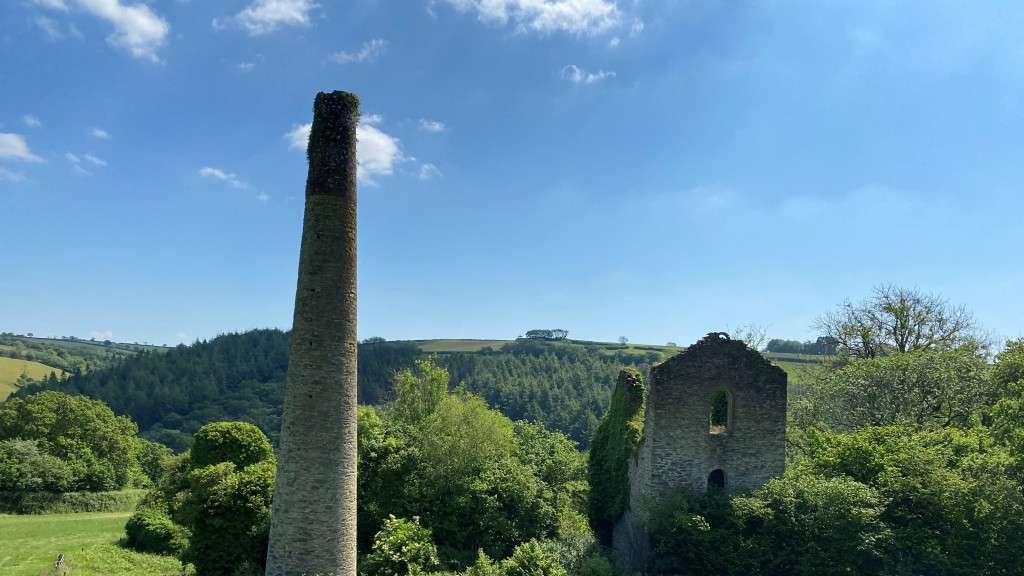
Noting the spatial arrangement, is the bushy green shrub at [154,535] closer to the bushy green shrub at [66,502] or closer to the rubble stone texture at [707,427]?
the bushy green shrub at [66,502]

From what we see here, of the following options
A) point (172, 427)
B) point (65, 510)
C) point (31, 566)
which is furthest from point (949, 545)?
point (172, 427)

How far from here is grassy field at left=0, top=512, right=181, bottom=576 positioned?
24266mm

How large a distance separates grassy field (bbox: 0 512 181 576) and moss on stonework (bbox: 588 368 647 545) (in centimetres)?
1918

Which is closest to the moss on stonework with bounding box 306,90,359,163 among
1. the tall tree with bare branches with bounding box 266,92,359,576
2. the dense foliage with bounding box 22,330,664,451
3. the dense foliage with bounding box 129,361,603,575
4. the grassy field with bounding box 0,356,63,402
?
the tall tree with bare branches with bounding box 266,92,359,576

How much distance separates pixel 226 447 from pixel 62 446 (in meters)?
30.3

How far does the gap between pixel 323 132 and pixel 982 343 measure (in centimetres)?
4130

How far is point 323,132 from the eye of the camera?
15.7 meters

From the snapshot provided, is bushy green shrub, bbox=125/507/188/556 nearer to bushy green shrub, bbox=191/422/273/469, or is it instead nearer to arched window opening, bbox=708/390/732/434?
bushy green shrub, bbox=191/422/273/469

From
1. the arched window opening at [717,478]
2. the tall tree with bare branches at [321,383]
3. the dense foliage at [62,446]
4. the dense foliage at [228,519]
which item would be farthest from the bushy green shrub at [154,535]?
the arched window opening at [717,478]

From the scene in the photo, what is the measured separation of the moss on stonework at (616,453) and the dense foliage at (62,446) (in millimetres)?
41397

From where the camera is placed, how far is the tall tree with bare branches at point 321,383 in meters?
15.4

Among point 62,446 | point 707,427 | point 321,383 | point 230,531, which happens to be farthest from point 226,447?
point 62,446

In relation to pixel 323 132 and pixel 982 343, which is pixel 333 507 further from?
Answer: pixel 982 343

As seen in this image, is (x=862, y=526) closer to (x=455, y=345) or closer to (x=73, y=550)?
(x=73, y=550)
